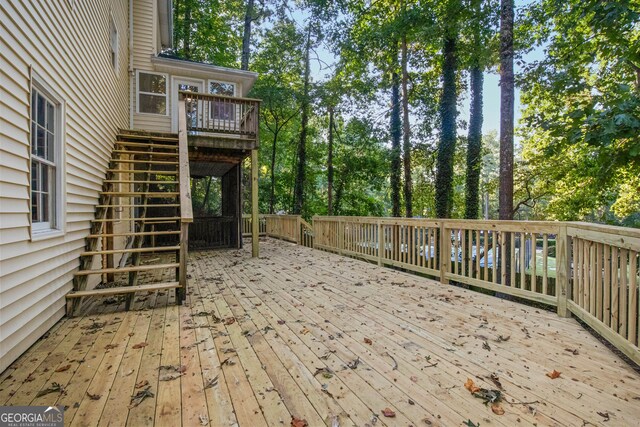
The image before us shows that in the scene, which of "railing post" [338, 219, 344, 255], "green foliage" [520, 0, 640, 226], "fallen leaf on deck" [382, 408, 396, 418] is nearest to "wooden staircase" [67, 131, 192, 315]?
"fallen leaf on deck" [382, 408, 396, 418]

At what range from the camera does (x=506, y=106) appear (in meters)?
6.00

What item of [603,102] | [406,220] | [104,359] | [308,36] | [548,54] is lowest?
[104,359]

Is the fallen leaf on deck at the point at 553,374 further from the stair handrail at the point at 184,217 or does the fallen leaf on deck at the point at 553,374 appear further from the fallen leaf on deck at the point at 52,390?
the stair handrail at the point at 184,217

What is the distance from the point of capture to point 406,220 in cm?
593

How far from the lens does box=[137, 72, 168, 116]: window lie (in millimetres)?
8891

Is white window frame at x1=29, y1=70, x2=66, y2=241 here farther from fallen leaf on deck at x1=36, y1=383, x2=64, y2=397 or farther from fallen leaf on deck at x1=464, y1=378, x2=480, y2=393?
fallen leaf on deck at x1=464, y1=378, x2=480, y2=393

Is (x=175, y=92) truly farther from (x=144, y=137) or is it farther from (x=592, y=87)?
(x=592, y=87)

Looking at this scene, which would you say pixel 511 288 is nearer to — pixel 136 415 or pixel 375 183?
pixel 136 415

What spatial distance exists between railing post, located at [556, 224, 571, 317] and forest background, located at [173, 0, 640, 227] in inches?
69.3

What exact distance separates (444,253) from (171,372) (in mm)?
4169

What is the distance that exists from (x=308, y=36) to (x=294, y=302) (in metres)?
14.9

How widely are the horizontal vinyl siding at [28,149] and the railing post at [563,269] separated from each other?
16.4 ft

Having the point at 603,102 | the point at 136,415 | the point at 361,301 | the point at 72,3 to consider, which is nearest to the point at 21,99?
the point at 72,3

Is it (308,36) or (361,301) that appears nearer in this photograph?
(361,301)
